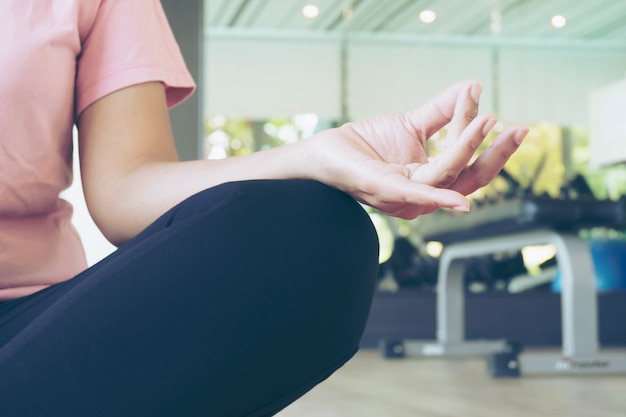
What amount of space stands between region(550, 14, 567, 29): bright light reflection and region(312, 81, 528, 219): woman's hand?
16.4 feet

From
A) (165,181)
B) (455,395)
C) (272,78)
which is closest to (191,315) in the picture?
(165,181)

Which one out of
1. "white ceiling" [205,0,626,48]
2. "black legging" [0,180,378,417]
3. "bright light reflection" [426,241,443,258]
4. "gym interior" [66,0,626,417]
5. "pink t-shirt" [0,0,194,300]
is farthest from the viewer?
"white ceiling" [205,0,626,48]

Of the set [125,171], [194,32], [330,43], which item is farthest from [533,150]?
[125,171]

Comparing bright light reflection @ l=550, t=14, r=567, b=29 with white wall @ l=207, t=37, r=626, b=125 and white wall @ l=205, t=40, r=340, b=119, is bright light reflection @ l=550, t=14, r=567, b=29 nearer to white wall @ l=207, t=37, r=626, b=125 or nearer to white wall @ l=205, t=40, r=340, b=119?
white wall @ l=207, t=37, r=626, b=125

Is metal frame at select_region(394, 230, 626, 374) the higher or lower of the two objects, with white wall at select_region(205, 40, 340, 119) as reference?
lower

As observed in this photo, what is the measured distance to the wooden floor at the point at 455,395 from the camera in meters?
1.68

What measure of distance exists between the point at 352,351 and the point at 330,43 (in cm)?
495

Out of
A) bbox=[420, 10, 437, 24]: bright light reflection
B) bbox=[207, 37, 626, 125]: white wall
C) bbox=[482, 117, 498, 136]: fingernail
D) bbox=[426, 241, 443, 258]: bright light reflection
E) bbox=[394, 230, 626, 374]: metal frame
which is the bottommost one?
bbox=[426, 241, 443, 258]: bright light reflection

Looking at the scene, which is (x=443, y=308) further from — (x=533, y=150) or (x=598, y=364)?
(x=533, y=150)

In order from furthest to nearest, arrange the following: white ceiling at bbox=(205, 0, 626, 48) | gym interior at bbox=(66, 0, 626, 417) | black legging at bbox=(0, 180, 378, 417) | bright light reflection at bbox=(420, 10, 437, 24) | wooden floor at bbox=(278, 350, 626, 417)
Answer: bright light reflection at bbox=(420, 10, 437, 24), white ceiling at bbox=(205, 0, 626, 48), gym interior at bbox=(66, 0, 626, 417), wooden floor at bbox=(278, 350, 626, 417), black legging at bbox=(0, 180, 378, 417)

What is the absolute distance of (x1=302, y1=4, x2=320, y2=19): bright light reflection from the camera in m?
5.15

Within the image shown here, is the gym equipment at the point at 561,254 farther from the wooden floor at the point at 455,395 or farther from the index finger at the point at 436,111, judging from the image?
the index finger at the point at 436,111

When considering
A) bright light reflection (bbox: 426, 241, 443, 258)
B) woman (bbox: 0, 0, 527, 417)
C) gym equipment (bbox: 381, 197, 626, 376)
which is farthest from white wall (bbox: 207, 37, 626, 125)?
woman (bbox: 0, 0, 527, 417)

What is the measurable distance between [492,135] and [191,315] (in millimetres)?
4521
